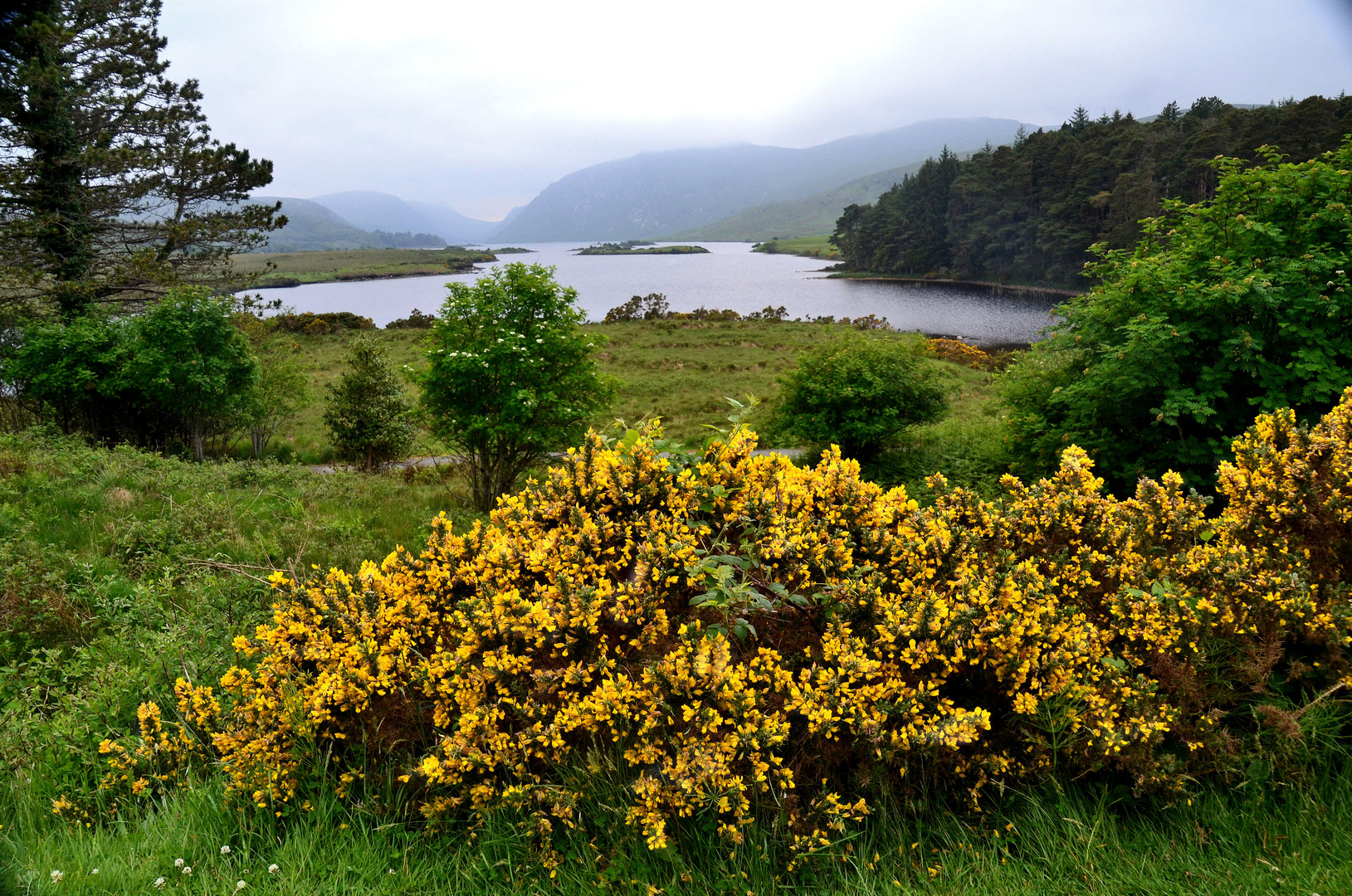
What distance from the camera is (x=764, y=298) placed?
69.4 metres

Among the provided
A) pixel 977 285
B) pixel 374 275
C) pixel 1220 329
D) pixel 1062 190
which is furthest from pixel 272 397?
pixel 374 275

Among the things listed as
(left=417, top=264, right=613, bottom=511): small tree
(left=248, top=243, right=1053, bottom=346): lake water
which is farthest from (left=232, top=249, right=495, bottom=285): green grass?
(left=417, top=264, right=613, bottom=511): small tree

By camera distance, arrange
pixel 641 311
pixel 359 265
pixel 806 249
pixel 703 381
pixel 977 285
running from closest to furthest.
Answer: pixel 703 381 < pixel 641 311 < pixel 977 285 < pixel 359 265 < pixel 806 249

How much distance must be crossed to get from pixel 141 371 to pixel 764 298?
6099 cm

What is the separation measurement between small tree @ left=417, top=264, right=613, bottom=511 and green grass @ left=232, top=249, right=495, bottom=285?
93541mm

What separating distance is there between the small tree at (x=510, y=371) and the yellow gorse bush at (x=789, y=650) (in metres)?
7.42

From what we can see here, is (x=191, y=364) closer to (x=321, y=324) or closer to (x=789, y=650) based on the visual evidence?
(x=789, y=650)

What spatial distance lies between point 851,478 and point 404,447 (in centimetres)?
1733

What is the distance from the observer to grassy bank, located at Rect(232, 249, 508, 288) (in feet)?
348

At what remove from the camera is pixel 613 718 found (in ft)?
8.13

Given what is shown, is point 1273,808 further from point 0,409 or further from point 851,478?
point 0,409

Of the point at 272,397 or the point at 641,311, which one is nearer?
the point at 272,397

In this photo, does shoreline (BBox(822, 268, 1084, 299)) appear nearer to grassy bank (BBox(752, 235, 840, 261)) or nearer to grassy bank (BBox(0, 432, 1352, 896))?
grassy bank (BBox(752, 235, 840, 261))

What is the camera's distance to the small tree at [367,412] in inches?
691
